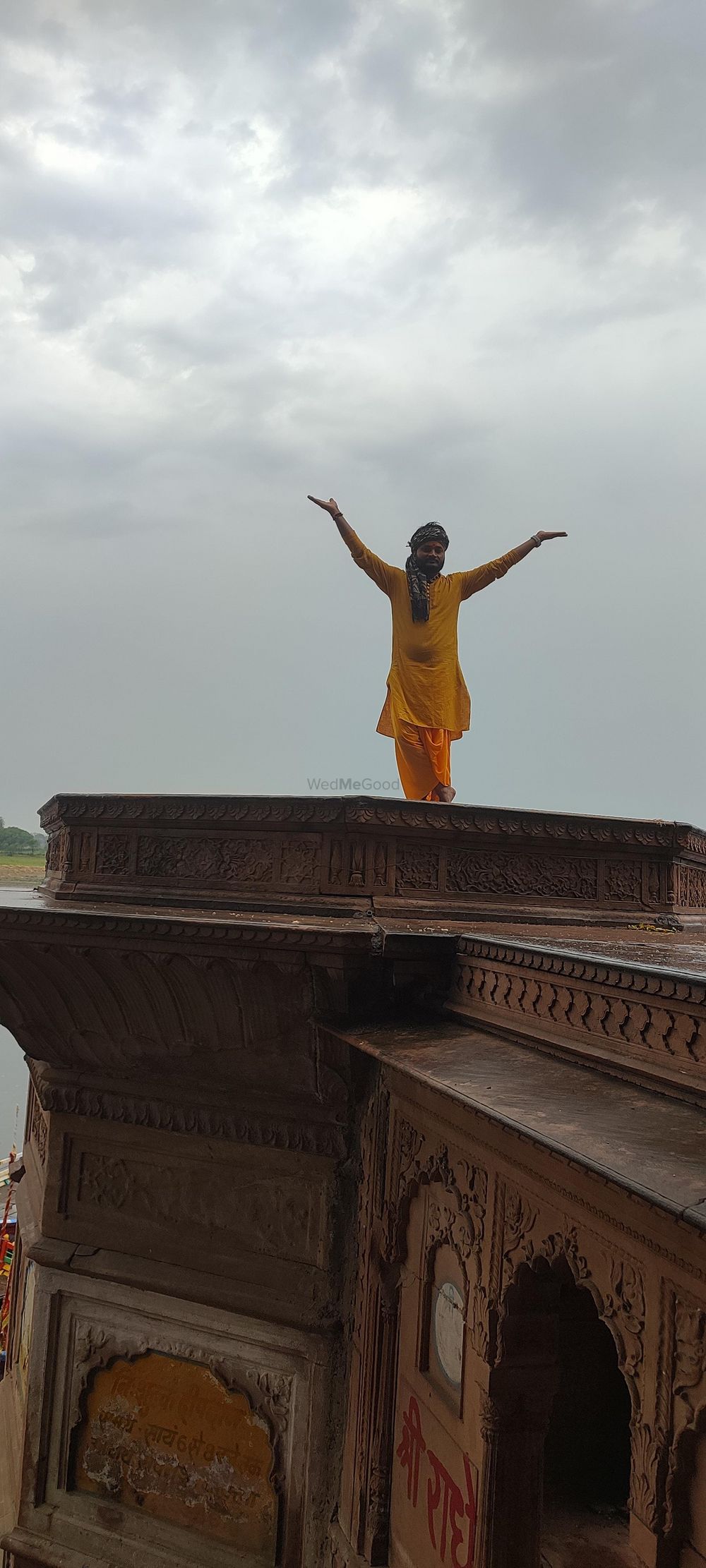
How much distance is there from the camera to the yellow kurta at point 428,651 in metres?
5.66

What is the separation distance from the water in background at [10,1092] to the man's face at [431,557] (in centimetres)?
2359

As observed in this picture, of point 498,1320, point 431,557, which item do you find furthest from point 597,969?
point 431,557

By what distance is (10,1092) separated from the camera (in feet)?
96.1

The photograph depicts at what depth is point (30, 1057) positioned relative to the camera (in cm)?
500

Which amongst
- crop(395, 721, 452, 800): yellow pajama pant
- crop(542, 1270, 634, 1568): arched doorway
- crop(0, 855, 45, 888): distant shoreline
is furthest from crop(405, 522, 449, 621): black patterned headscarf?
crop(542, 1270, 634, 1568): arched doorway

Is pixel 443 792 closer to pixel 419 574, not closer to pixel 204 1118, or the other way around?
pixel 419 574

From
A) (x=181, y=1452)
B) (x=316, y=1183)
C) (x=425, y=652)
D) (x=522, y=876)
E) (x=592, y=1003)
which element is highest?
(x=425, y=652)

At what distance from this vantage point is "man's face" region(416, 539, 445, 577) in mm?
5754

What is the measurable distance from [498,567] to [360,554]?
0.88 m

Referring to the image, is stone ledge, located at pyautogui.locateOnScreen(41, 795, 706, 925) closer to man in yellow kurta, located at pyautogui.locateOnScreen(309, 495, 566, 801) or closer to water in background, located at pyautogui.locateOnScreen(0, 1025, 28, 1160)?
man in yellow kurta, located at pyautogui.locateOnScreen(309, 495, 566, 801)

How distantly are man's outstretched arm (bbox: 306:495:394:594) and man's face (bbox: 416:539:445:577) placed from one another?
7.7 inches

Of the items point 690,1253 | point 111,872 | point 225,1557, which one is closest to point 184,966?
point 111,872

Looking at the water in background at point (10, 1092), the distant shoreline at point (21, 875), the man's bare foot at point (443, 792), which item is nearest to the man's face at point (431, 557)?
the man's bare foot at point (443, 792)

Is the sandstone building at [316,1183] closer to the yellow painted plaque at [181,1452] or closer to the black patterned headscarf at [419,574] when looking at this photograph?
the yellow painted plaque at [181,1452]
